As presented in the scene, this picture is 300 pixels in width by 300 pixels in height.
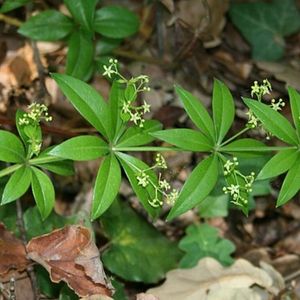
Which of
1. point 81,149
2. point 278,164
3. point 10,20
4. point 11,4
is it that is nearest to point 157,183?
point 81,149

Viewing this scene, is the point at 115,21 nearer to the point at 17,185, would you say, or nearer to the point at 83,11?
the point at 83,11

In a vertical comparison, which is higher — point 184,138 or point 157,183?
point 184,138

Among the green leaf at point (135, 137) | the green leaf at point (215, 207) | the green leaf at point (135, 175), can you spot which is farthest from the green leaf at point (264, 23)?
the green leaf at point (135, 175)

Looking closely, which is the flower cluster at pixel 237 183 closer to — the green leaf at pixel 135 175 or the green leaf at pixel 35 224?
the green leaf at pixel 135 175

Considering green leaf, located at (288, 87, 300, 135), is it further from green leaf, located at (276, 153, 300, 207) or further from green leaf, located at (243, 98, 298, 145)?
green leaf, located at (276, 153, 300, 207)

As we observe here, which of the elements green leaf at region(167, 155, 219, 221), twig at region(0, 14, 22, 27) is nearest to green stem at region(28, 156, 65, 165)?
green leaf at region(167, 155, 219, 221)

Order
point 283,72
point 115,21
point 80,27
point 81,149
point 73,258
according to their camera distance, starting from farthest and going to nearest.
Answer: point 283,72
point 115,21
point 80,27
point 73,258
point 81,149

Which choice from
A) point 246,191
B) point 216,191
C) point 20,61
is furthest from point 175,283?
point 20,61
